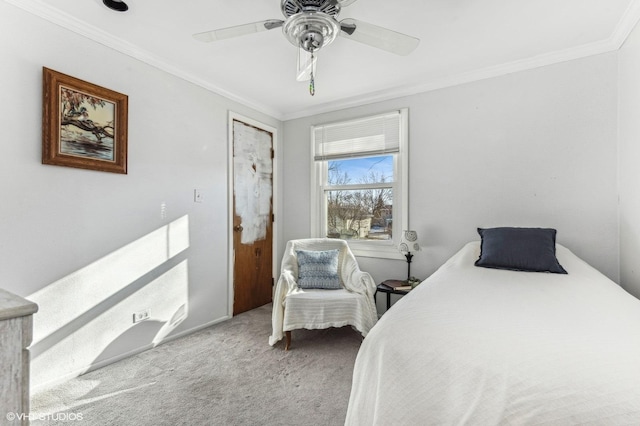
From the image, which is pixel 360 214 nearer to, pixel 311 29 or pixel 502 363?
pixel 311 29

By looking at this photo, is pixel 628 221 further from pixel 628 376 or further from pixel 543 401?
pixel 543 401

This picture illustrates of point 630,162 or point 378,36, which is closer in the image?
point 378,36

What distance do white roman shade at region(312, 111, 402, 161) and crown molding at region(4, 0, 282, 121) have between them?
1204 millimetres

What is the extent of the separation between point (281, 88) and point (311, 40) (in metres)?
1.74

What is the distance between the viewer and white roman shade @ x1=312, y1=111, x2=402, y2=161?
3250 millimetres

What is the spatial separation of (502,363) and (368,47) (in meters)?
2.31

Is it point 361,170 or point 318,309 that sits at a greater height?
point 361,170

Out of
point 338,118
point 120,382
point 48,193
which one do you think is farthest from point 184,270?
point 338,118

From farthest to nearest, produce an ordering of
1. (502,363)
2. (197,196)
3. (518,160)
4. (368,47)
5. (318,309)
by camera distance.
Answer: (197,196), (518,160), (318,309), (368,47), (502,363)

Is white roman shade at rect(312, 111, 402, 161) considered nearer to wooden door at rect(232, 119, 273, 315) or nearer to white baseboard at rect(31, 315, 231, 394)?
wooden door at rect(232, 119, 273, 315)

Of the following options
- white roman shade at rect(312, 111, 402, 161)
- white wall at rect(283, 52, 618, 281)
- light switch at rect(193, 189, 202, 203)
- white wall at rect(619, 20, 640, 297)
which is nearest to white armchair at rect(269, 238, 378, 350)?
white wall at rect(283, 52, 618, 281)

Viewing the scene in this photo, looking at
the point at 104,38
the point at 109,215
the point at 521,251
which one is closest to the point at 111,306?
the point at 109,215

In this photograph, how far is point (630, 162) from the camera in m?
2.05

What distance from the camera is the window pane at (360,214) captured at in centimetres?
336
